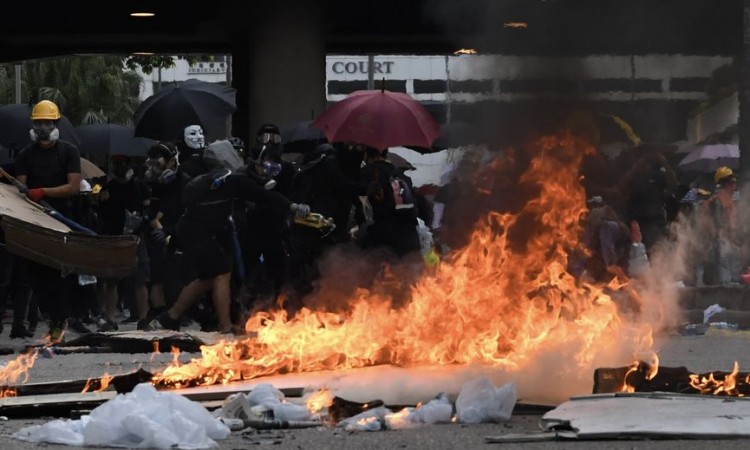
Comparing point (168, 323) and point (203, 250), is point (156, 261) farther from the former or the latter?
point (203, 250)

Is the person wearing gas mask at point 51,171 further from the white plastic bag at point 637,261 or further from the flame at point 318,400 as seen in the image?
the white plastic bag at point 637,261

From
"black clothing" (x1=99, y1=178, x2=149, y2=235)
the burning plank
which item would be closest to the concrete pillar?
"black clothing" (x1=99, y1=178, x2=149, y2=235)

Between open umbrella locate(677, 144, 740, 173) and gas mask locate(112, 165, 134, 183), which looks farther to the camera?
gas mask locate(112, 165, 134, 183)

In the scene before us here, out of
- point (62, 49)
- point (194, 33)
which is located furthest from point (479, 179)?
point (62, 49)

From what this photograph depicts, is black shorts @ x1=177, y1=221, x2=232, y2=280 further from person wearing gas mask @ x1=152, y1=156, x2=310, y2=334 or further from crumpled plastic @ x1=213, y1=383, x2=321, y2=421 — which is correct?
crumpled plastic @ x1=213, y1=383, x2=321, y2=421

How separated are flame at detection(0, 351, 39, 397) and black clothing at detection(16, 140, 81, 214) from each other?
1805 millimetres

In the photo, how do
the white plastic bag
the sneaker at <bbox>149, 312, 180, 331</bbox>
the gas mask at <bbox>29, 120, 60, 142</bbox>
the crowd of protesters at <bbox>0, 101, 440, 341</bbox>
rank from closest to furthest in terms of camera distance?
the crowd of protesters at <bbox>0, 101, 440, 341</bbox>
the gas mask at <bbox>29, 120, 60, 142</bbox>
the sneaker at <bbox>149, 312, 180, 331</bbox>
the white plastic bag

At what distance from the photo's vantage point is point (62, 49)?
2653cm

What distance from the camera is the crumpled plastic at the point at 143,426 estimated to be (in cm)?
722

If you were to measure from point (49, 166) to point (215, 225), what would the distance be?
1.34m

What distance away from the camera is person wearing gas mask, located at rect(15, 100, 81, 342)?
13.0m

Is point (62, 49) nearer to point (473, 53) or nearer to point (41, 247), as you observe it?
point (41, 247)

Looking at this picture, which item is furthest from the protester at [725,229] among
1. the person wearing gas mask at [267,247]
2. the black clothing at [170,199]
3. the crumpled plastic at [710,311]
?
the black clothing at [170,199]

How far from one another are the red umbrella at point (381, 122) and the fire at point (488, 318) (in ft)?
12.8
